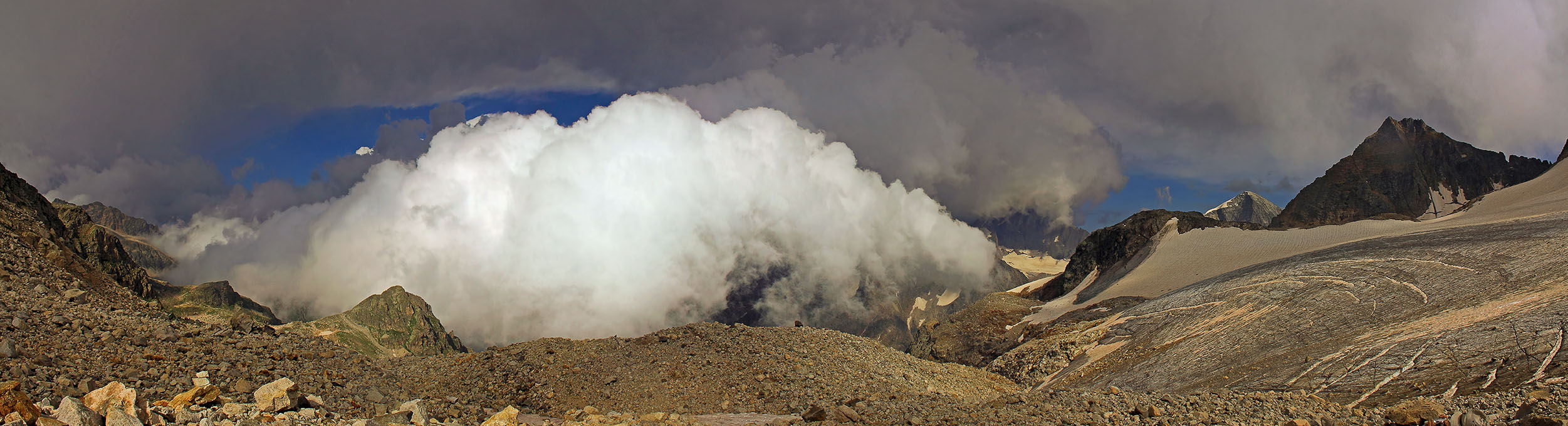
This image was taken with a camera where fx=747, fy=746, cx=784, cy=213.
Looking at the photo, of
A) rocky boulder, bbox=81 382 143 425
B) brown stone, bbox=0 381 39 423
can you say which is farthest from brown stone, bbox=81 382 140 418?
brown stone, bbox=0 381 39 423

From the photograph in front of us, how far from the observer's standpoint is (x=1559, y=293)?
2602cm

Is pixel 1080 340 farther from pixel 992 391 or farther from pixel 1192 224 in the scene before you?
pixel 1192 224

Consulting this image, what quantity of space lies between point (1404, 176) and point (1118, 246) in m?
91.9

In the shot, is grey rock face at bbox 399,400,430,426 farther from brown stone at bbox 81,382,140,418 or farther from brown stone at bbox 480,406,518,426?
brown stone at bbox 81,382,140,418

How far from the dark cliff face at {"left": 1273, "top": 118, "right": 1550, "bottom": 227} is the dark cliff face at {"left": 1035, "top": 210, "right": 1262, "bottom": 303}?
4926 centimetres

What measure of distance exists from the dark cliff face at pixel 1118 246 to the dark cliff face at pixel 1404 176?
4926 centimetres

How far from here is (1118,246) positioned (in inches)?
3649

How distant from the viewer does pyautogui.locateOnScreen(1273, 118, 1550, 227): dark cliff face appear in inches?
5276

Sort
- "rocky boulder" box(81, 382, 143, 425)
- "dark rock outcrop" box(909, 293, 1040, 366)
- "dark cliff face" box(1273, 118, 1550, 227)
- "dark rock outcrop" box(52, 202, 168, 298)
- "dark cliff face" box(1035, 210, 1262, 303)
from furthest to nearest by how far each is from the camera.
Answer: "dark cliff face" box(1273, 118, 1550, 227) < "dark cliff face" box(1035, 210, 1262, 303) < "dark rock outcrop" box(909, 293, 1040, 366) < "dark rock outcrop" box(52, 202, 168, 298) < "rocky boulder" box(81, 382, 143, 425)

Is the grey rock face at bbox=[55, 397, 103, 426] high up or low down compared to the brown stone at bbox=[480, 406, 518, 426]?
up

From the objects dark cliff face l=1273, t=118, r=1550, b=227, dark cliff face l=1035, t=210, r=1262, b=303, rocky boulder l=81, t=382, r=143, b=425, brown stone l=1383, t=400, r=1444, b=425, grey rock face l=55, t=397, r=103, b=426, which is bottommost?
brown stone l=1383, t=400, r=1444, b=425

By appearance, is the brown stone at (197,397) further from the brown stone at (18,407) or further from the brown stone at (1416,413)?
the brown stone at (1416,413)

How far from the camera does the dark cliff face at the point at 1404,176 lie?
134000 mm

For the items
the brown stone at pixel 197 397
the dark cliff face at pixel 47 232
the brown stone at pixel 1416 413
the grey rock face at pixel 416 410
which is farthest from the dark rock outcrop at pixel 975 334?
the dark cliff face at pixel 47 232
